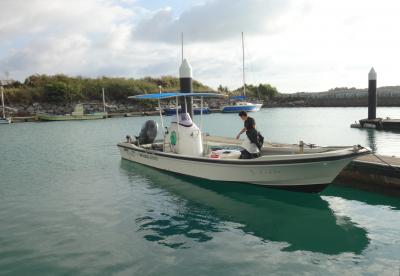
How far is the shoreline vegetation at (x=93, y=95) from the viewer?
83.5 meters

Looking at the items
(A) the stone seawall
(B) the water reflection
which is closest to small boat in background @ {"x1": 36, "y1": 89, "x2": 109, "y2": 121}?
(A) the stone seawall

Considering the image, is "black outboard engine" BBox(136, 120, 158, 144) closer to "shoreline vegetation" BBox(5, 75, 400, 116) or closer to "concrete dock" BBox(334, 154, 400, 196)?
"concrete dock" BBox(334, 154, 400, 196)

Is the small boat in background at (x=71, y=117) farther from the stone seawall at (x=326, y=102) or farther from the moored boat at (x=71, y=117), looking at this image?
the stone seawall at (x=326, y=102)

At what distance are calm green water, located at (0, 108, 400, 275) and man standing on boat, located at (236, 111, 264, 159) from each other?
→ 1256 millimetres

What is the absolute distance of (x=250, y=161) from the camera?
38.7ft

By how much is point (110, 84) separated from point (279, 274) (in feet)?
305

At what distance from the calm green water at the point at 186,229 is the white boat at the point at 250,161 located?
56 cm

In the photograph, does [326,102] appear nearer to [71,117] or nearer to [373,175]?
[71,117]

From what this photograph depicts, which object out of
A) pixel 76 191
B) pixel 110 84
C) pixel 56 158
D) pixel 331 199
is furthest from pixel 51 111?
pixel 331 199

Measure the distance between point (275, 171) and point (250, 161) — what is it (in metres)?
0.84

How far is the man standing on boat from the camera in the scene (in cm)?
1214

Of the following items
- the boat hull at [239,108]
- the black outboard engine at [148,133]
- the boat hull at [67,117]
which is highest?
the boat hull at [239,108]

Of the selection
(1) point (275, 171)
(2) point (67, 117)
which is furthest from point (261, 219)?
(2) point (67, 117)

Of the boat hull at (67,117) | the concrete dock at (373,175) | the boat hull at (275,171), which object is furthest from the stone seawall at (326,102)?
the boat hull at (275,171)
